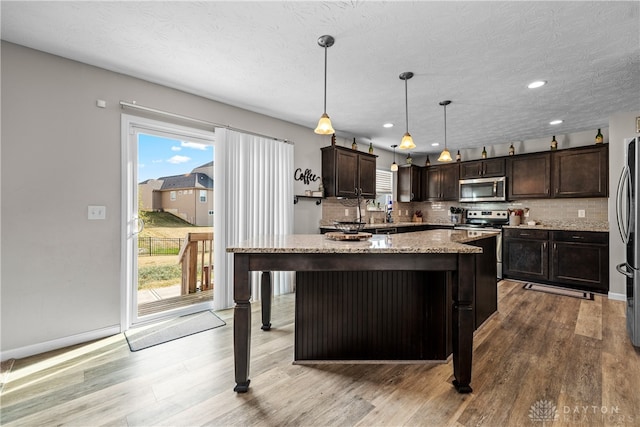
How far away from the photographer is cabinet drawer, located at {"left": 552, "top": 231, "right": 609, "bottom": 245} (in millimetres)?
3800

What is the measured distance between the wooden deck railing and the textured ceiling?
64.7 inches

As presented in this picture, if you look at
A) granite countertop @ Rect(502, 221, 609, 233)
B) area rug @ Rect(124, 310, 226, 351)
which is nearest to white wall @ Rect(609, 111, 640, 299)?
granite countertop @ Rect(502, 221, 609, 233)

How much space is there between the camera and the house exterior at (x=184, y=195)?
9.47ft

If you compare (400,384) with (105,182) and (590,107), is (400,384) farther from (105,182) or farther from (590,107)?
(590,107)

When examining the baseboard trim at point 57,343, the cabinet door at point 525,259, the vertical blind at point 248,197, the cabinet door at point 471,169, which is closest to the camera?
the baseboard trim at point 57,343

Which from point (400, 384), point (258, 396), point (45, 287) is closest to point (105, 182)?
point (45, 287)

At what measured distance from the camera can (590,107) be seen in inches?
134

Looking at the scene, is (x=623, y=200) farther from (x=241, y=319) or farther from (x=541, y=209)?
(x=241, y=319)

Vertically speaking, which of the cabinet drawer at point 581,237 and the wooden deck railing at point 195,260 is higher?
the cabinet drawer at point 581,237

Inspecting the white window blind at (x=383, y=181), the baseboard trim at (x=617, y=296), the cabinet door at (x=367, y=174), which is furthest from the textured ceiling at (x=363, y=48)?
the white window blind at (x=383, y=181)

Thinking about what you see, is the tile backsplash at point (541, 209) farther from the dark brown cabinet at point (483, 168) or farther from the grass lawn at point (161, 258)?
the grass lawn at point (161, 258)

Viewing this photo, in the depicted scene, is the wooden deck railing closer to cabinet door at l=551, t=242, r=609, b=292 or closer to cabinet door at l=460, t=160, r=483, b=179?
cabinet door at l=460, t=160, r=483, b=179

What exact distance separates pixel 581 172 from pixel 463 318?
4082 mm

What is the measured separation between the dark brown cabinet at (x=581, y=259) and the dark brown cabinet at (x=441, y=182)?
186cm
